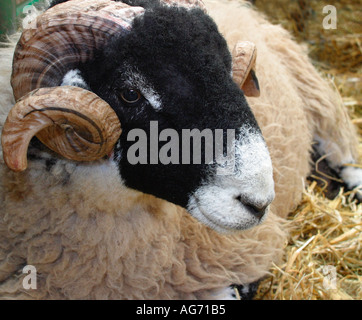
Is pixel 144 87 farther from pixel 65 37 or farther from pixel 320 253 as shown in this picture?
pixel 320 253

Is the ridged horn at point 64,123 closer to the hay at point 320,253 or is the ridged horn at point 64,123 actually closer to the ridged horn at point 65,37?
the ridged horn at point 65,37

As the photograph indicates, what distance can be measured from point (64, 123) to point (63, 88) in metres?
0.13

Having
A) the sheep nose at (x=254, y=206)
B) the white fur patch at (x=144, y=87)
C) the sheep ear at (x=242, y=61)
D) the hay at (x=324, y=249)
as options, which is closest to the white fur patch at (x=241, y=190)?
the sheep nose at (x=254, y=206)

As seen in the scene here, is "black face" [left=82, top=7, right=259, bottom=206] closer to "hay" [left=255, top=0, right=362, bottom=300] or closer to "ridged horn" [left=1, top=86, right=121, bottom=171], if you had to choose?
"ridged horn" [left=1, top=86, right=121, bottom=171]

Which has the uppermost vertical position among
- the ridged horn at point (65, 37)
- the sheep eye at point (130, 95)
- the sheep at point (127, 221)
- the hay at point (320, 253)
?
the ridged horn at point (65, 37)

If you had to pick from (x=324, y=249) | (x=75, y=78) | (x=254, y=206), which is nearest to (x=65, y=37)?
(x=75, y=78)

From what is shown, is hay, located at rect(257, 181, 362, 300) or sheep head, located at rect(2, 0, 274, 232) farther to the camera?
hay, located at rect(257, 181, 362, 300)

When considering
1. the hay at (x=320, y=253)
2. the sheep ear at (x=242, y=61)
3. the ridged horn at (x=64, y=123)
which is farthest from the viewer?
the hay at (x=320, y=253)

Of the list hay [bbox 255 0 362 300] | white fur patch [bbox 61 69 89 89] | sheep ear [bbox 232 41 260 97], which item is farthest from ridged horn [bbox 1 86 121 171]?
hay [bbox 255 0 362 300]

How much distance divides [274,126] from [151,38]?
150cm

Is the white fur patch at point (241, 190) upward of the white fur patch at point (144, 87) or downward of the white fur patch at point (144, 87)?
downward

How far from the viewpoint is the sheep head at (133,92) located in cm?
166

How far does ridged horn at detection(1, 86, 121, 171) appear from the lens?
1632 millimetres

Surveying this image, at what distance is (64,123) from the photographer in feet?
5.59
